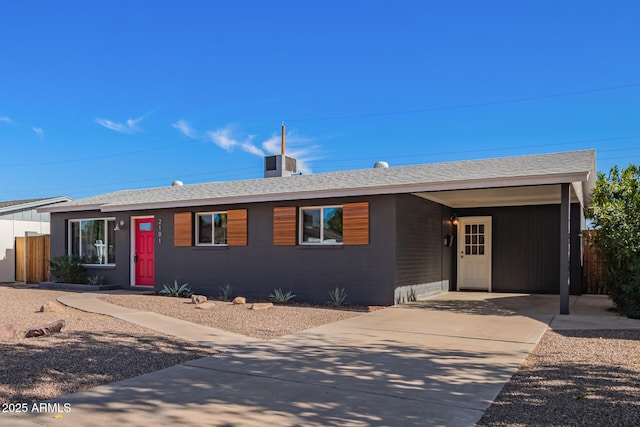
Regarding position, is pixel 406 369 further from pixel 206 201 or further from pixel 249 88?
pixel 249 88

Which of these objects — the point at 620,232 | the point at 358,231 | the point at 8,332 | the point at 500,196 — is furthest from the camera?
the point at 500,196

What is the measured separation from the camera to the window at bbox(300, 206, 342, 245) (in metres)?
12.1

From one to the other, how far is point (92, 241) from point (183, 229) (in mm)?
4403

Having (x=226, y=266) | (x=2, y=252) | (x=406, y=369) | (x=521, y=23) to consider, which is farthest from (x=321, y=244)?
(x=2, y=252)

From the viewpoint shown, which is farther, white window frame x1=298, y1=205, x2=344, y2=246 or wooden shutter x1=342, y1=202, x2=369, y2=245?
white window frame x1=298, y1=205, x2=344, y2=246

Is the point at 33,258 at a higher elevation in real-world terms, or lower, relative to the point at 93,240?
lower

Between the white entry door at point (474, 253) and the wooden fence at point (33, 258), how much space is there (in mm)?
14873

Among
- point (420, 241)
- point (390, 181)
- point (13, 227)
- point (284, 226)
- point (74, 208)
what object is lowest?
point (420, 241)

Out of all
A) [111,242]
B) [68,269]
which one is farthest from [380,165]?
[68,269]

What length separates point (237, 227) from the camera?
525 inches

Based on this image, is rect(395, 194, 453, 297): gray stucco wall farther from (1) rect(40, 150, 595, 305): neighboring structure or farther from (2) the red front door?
(2) the red front door

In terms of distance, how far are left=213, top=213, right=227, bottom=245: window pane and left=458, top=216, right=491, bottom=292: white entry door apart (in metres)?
7.33

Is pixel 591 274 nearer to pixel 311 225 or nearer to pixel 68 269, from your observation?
pixel 311 225

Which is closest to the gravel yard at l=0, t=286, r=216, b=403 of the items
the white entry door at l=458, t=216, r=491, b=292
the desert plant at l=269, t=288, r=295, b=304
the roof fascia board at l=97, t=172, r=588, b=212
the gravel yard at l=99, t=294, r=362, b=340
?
the gravel yard at l=99, t=294, r=362, b=340
